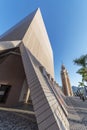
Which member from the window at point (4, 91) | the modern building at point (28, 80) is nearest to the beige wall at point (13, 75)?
the modern building at point (28, 80)

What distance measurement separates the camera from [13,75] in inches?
493

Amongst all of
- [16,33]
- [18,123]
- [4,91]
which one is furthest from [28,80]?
[4,91]

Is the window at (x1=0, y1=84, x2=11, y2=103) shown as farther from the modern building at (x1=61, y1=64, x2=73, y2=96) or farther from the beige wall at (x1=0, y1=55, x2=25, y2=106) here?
the modern building at (x1=61, y1=64, x2=73, y2=96)

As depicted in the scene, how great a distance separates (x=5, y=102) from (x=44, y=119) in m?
9.33

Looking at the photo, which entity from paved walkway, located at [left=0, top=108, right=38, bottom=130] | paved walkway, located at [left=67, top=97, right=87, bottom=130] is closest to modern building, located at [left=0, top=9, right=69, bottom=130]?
paved walkway, located at [left=67, top=97, right=87, bottom=130]

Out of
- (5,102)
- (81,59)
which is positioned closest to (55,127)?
(5,102)

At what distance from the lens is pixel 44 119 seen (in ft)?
11.9

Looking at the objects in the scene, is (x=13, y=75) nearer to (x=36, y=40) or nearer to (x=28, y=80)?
(x=36, y=40)

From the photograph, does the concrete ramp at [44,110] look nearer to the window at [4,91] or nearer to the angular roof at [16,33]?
the angular roof at [16,33]

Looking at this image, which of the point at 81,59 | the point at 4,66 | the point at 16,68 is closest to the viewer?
the point at 4,66

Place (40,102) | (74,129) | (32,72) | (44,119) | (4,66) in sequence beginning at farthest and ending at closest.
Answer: (4,66) < (32,72) < (74,129) < (40,102) < (44,119)

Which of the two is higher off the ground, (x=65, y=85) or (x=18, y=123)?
(x=65, y=85)

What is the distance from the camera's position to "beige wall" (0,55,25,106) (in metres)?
11.1

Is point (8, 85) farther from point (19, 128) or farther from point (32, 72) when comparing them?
point (19, 128)
